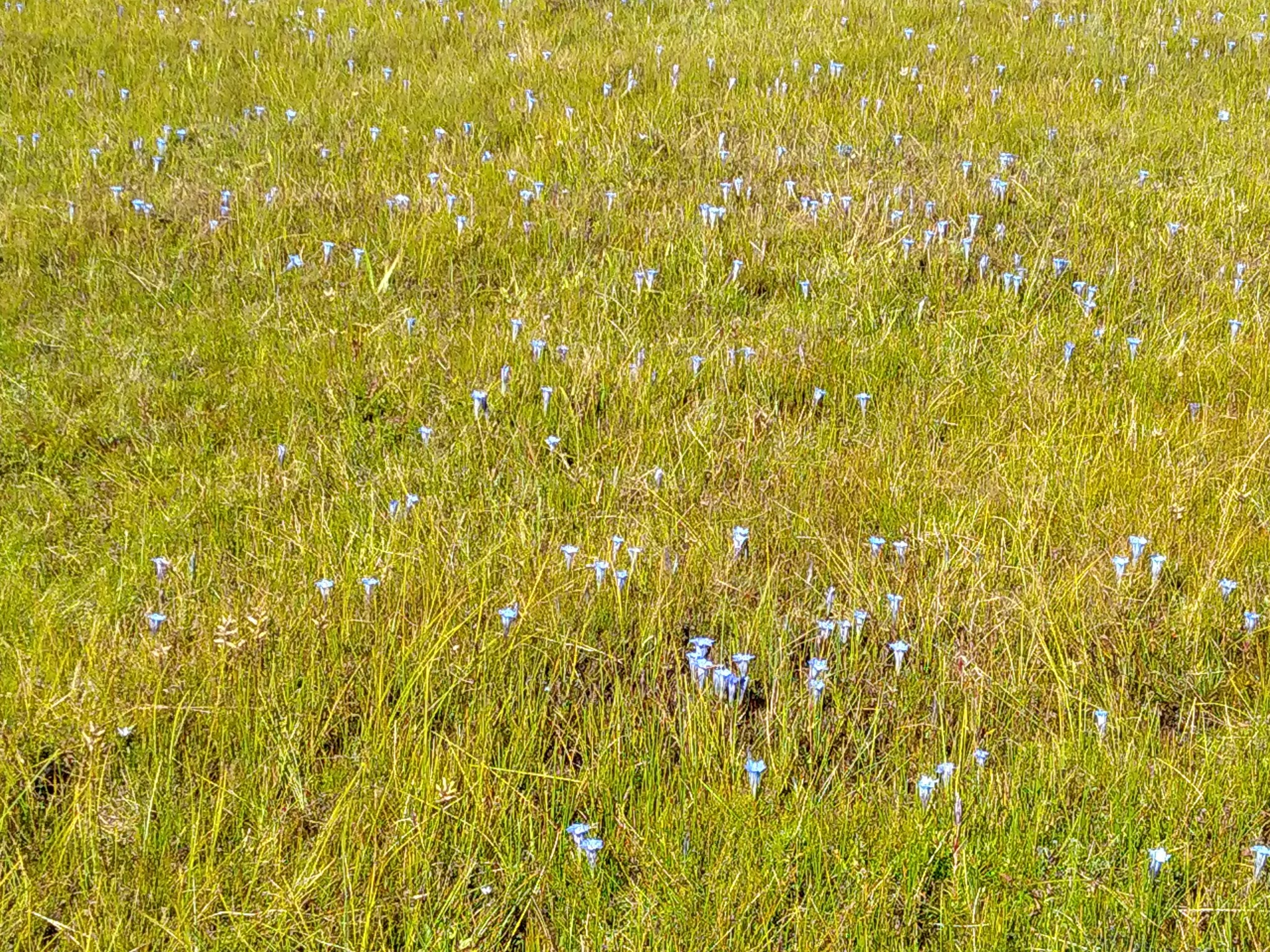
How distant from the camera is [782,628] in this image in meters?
3.31

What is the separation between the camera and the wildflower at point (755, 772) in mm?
2707

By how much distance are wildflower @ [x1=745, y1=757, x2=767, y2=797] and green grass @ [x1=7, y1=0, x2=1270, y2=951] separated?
0.14 feet

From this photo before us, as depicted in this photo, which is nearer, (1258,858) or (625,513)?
(1258,858)

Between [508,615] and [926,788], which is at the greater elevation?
[508,615]

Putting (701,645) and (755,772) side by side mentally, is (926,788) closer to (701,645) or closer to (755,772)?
(755,772)

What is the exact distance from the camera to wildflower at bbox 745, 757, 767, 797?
2707 millimetres

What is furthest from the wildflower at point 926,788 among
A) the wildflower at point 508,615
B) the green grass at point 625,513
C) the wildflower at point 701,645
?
the wildflower at point 508,615

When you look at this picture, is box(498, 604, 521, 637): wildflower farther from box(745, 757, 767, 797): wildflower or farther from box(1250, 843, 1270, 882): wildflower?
box(1250, 843, 1270, 882): wildflower

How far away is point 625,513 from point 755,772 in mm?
1313

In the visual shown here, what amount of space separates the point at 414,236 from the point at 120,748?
11.1 ft

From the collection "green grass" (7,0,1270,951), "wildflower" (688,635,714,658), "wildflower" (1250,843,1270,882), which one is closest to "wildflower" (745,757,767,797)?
"green grass" (7,0,1270,951)

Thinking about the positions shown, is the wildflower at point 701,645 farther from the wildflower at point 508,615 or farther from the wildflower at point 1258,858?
the wildflower at point 1258,858

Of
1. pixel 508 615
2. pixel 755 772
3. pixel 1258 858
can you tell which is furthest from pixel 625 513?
pixel 1258 858

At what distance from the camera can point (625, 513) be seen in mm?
3875
